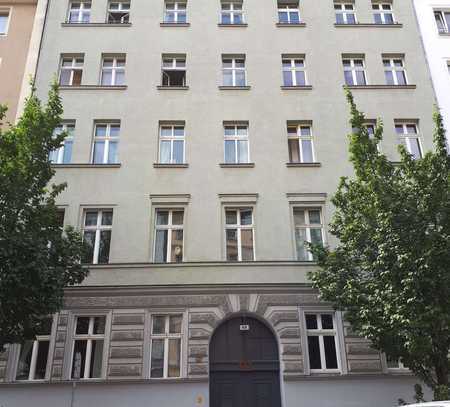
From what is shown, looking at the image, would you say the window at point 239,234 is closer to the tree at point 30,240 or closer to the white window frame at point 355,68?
the tree at point 30,240

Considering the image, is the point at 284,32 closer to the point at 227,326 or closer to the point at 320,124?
the point at 320,124

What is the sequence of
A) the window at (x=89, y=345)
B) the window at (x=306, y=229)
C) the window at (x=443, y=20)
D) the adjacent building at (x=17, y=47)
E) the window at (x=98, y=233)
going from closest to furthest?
the window at (x=89, y=345) → the window at (x=98, y=233) → the window at (x=306, y=229) → the adjacent building at (x=17, y=47) → the window at (x=443, y=20)

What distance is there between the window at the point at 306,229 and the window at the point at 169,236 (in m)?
3.59

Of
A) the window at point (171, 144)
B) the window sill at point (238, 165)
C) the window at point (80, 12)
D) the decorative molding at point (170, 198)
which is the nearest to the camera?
the decorative molding at point (170, 198)

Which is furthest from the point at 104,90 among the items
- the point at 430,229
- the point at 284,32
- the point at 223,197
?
the point at 430,229

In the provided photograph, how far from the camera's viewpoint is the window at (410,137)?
15500mm

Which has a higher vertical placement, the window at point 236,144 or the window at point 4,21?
the window at point 4,21

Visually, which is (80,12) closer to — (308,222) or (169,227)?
(169,227)

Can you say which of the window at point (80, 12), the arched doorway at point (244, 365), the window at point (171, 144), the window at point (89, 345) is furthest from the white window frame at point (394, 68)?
the window at point (89, 345)

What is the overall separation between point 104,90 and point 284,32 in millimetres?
7032

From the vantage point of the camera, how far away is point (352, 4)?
59.9 feet

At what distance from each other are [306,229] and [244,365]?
445 centimetres

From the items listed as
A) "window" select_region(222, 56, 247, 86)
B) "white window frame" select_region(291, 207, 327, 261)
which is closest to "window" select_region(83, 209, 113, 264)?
"white window frame" select_region(291, 207, 327, 261)

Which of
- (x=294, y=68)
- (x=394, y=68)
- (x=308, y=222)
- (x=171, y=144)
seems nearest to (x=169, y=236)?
(x=171, y=144)
